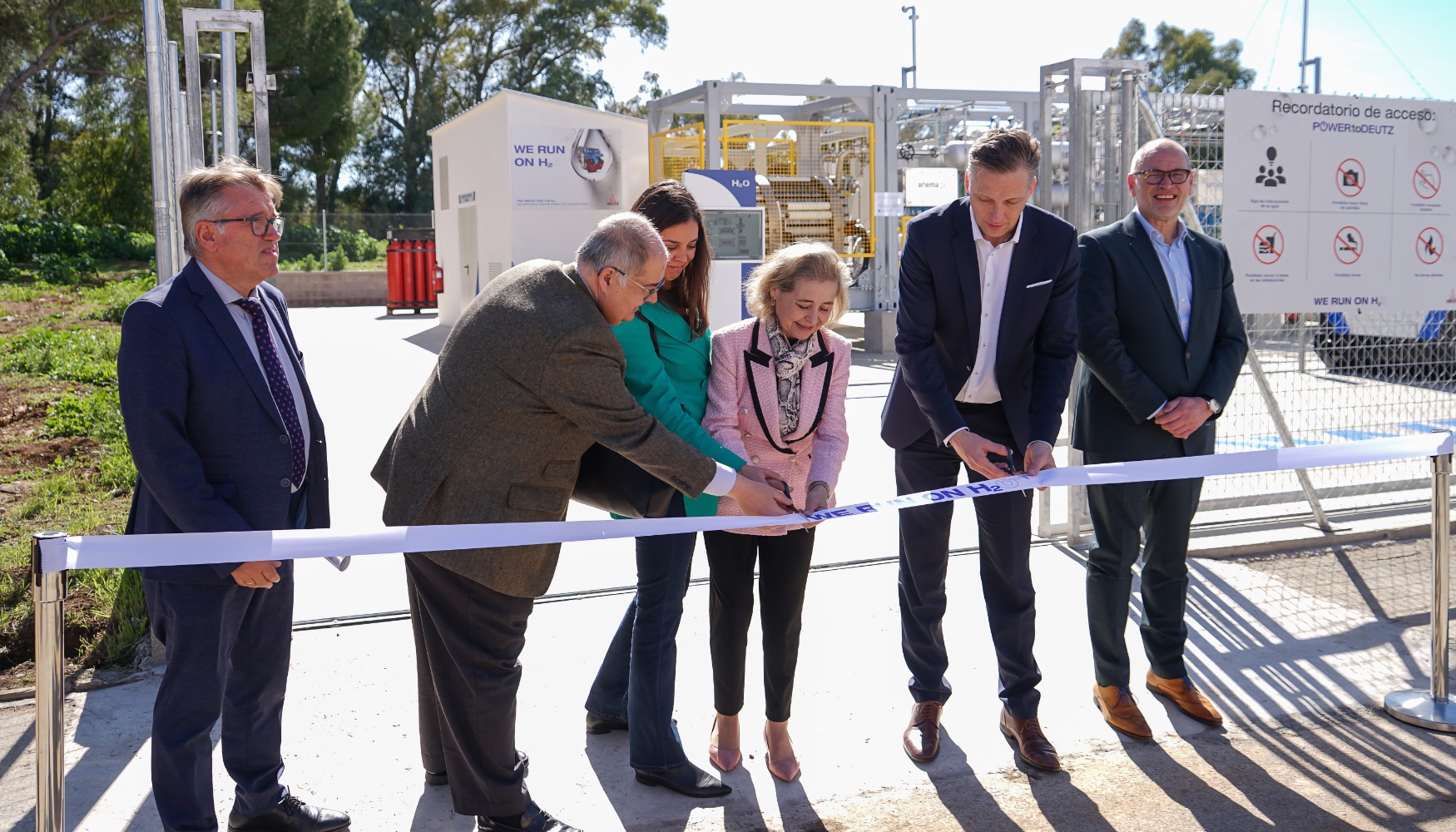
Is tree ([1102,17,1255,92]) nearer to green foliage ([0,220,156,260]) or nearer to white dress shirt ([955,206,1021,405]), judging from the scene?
green foliage ([0,220,156,260])

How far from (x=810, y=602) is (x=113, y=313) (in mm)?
17085

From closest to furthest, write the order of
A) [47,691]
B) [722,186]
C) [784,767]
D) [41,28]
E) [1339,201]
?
1. [47,691]
2. [784,767]
3. [1339,201]
4. [722,186]
5. [41,28]

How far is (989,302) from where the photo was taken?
3.78m

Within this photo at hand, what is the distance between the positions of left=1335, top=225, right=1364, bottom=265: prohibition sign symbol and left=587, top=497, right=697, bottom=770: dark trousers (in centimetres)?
435

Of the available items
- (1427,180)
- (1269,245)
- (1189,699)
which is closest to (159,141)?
(1189,699)

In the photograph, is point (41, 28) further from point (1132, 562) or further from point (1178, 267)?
point (1132, 562)

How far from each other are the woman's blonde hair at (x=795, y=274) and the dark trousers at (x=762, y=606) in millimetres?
697

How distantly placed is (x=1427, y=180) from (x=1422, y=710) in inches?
137

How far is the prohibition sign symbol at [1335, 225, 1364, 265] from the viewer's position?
6.05 meters

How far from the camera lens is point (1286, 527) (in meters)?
6.54

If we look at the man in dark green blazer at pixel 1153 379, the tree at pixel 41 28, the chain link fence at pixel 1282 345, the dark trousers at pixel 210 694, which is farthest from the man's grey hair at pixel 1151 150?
the tree at pixel 41 28

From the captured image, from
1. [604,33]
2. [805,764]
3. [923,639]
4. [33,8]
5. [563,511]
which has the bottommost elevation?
[805,764]

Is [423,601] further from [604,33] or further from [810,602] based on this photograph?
[604,33]

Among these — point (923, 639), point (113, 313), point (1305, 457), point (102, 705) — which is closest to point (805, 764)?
point (923, 639)
